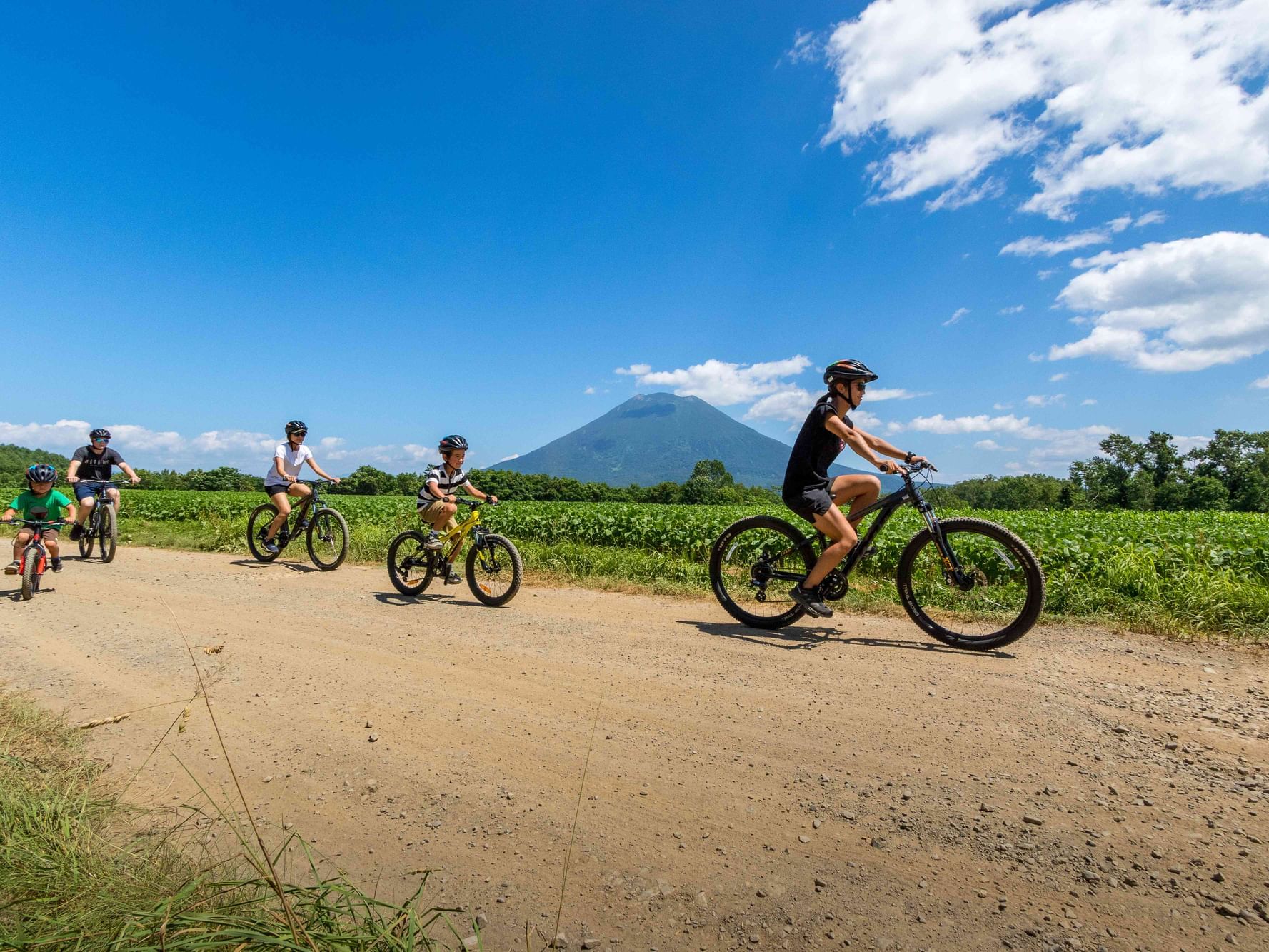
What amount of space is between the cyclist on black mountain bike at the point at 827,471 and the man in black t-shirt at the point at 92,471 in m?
11.2

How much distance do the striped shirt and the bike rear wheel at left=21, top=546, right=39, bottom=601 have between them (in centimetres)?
454

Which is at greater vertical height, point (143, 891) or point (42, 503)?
point (42, 503)

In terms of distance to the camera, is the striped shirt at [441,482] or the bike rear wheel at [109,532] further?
the bike rear wheel at [109,532]

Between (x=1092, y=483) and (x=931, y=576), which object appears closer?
(x=931, y=576)

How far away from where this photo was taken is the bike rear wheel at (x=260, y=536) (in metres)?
10.5

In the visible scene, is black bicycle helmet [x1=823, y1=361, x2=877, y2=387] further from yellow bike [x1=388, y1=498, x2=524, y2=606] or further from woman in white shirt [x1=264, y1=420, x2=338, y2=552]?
woman in white shirt [x1=264, y1=420, x2=338, y2=552]

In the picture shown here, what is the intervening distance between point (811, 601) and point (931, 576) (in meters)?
1.45

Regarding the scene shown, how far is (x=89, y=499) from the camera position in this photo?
10758mm

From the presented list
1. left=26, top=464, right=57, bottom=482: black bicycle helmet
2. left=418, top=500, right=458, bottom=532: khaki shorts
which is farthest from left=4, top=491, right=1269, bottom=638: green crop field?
left=26, top=464, right=57, bottom=482: black bicycle helmet

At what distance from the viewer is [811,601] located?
5633mm

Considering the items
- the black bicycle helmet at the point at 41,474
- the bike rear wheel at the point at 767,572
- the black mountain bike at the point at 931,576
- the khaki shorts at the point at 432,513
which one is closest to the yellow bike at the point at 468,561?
the khaki shorts at the point at 432,513

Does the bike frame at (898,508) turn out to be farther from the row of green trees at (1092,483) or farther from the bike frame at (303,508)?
the row of green trees at (1092,483)

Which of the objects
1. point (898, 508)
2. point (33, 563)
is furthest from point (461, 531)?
point (33, 563)

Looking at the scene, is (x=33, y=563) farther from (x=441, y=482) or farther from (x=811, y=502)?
(x=811, y=502)
